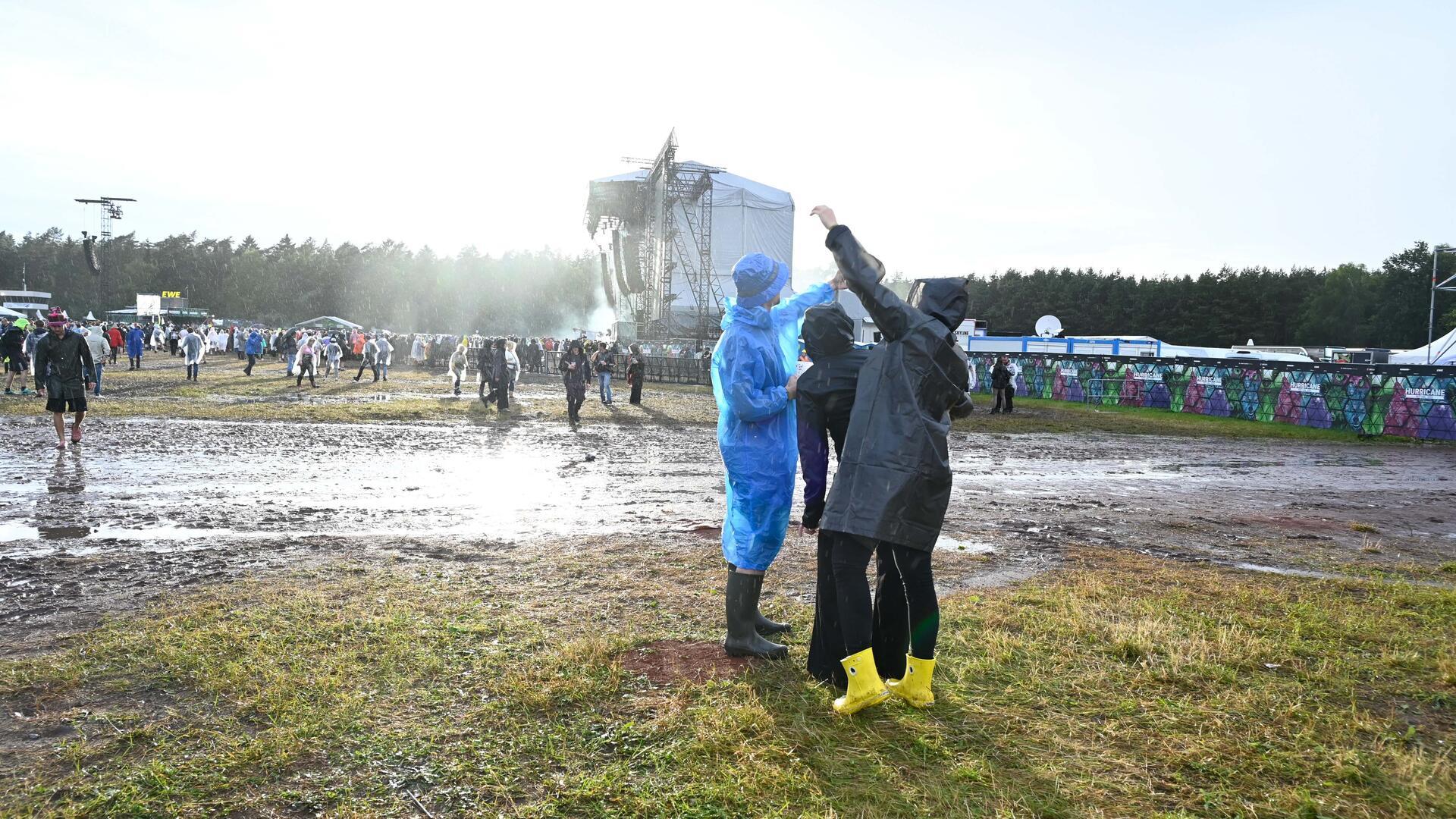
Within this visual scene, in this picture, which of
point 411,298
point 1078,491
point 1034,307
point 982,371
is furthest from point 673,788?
point 411,298

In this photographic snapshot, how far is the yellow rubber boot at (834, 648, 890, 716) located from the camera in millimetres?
3619

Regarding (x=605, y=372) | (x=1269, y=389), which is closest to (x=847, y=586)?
(x=605, y=372)

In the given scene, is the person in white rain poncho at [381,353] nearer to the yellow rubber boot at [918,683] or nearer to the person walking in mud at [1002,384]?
the person walking in mud at [1002,384]

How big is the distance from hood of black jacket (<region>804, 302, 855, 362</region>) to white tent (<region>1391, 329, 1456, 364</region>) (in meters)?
34.9

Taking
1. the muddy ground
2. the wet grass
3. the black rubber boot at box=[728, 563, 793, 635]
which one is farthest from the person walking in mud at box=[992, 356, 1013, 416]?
the black rubber boot at box=[728, 563, 793, 635]

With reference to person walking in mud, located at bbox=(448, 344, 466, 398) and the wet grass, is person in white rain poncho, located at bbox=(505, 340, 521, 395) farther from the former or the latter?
the wet grass

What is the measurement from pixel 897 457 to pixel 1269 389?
86.2 ft

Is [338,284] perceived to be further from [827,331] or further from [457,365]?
[827,331]

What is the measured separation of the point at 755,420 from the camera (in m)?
3.98

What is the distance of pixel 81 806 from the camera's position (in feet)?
9.20

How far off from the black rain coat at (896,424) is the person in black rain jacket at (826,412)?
17 centimetres

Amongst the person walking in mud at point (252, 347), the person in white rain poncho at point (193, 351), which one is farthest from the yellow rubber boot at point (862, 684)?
the person walking in mud at point (252, 347)

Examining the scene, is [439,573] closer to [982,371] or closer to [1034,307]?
[982,371]

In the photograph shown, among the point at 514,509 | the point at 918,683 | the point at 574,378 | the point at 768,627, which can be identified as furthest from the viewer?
the point at 574,378
